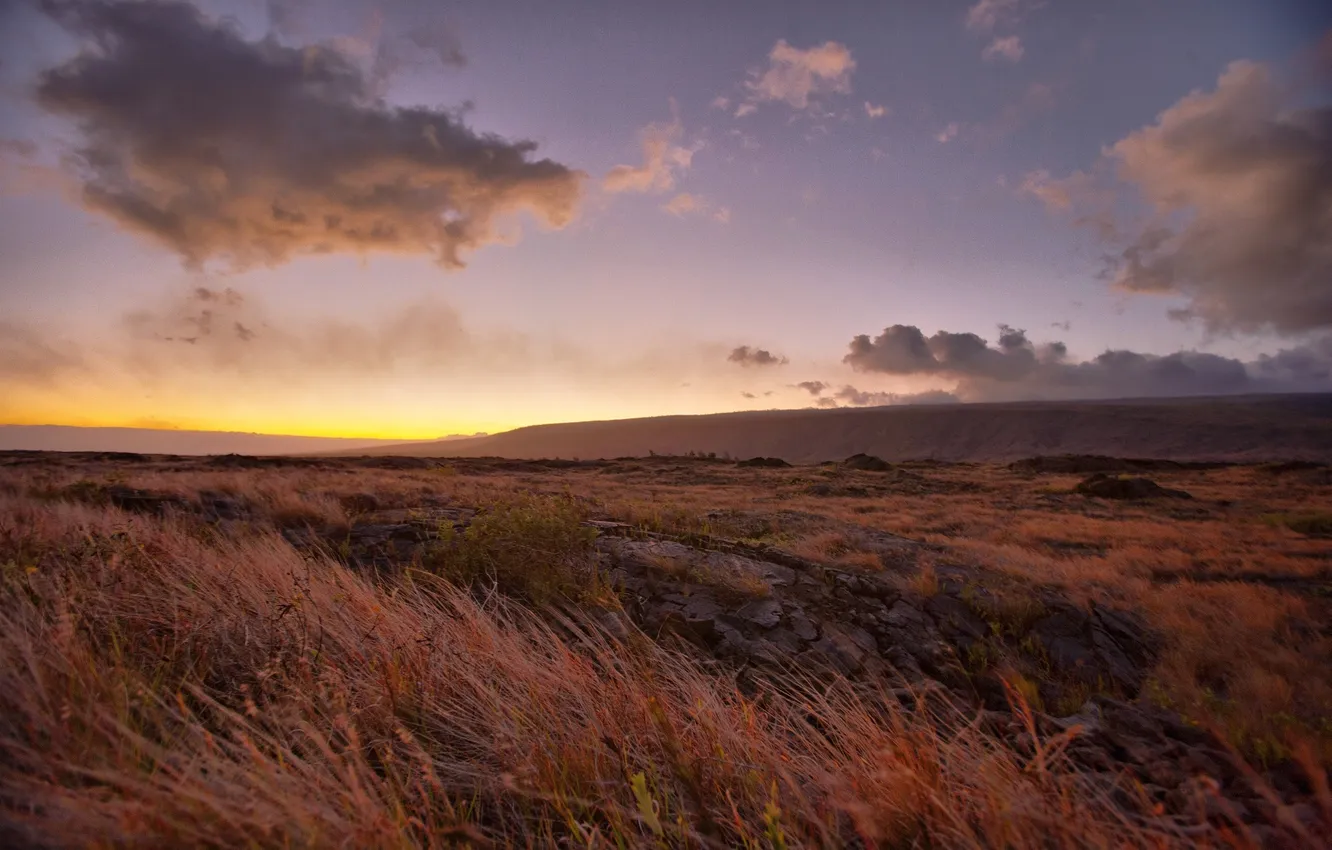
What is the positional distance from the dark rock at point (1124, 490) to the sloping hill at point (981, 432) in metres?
54.6

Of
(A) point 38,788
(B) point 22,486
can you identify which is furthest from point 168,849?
(B) point 22,486

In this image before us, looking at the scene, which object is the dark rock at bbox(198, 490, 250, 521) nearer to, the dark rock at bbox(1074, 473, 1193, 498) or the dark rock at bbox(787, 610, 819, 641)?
the dark rock at bbox(787, 610, 819, 641)

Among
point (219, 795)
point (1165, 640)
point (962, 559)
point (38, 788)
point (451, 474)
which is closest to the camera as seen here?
point (38, 788)

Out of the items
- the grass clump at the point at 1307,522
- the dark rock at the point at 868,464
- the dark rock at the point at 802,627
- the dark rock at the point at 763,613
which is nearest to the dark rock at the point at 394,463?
the dark rock at the point at 868,464

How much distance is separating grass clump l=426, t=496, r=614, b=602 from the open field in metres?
0.03

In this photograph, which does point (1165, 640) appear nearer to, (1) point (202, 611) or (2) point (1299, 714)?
(2) point (1299, 714)

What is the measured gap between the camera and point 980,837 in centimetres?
203

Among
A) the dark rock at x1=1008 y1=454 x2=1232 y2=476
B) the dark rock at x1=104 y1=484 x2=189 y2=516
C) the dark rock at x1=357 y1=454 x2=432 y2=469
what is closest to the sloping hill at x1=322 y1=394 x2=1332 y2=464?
the dark rock at x1=357 y1=454 x2=432 y2=469

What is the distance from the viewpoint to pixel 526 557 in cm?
567

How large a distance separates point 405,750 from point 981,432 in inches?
4766

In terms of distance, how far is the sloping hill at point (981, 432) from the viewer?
82.1 m

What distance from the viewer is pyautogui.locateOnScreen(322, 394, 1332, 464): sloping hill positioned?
82.1 m

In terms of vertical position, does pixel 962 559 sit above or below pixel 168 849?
below

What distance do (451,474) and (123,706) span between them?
23.5 metres
